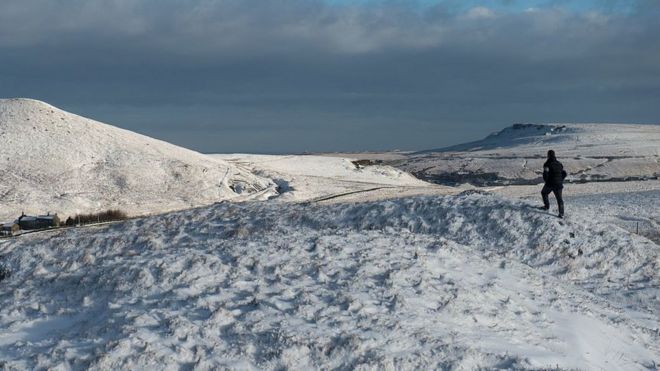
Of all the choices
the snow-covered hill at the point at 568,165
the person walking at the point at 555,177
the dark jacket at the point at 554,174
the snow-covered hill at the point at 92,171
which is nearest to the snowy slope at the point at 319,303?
the person walking at the point at 555,177

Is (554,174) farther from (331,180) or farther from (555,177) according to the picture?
(331,180)

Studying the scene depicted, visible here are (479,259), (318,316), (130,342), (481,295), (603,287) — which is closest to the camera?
(130,342)

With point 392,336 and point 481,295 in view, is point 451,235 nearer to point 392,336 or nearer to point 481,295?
point 481,295

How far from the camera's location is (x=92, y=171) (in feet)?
159

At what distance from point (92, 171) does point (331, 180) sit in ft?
69.7

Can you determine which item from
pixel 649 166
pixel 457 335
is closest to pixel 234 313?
pixel 457 335

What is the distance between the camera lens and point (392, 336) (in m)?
11.3

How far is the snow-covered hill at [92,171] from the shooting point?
43438 mm

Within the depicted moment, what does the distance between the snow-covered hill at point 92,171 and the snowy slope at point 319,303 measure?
969 inches

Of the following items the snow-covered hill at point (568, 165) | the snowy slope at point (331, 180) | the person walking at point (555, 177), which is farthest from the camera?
the snow-covered hill at point (568, 165)

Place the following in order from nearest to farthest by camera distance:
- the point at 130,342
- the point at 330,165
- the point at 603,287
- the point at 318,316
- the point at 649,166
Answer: the point at 130,342 < the point at 318,316 < the point at 603,287 < the point at 330,165 < the point at 649,166

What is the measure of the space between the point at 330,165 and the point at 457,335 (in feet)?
206

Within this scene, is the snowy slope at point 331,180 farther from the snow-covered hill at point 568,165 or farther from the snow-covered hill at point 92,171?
the snow-covered hill at point 568,165

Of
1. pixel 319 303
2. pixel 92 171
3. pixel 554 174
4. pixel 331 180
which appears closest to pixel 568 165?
pixel 331 180
